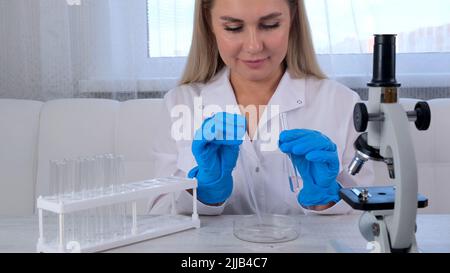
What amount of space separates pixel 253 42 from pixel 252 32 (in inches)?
1.0

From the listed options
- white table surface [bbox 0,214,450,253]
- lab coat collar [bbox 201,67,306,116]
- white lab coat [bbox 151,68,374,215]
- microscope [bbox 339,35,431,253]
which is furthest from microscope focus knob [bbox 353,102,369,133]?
lab coat collar [bbox 201,67,306,116]

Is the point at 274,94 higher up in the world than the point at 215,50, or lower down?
lower down

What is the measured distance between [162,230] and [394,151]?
1.61 ft

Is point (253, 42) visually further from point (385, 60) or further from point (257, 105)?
point (385, 60)

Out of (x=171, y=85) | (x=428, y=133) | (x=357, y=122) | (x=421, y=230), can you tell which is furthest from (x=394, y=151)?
(x=171, y=85)

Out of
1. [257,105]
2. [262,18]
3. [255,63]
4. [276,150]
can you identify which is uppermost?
[262,18]

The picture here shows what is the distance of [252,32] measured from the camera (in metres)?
1.43

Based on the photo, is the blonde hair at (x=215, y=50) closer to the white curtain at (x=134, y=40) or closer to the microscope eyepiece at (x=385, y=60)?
the white curtain at (x=134, y=40)

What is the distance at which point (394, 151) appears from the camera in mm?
708

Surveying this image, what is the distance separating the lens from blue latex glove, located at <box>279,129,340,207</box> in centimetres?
102

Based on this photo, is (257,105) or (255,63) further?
(257,105)

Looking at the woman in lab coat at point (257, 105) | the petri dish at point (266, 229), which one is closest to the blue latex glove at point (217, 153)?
the woman in lab coat at point (257, 105)

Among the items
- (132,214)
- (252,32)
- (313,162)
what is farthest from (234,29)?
(132,214)

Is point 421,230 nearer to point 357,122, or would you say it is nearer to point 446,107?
point 357,122
